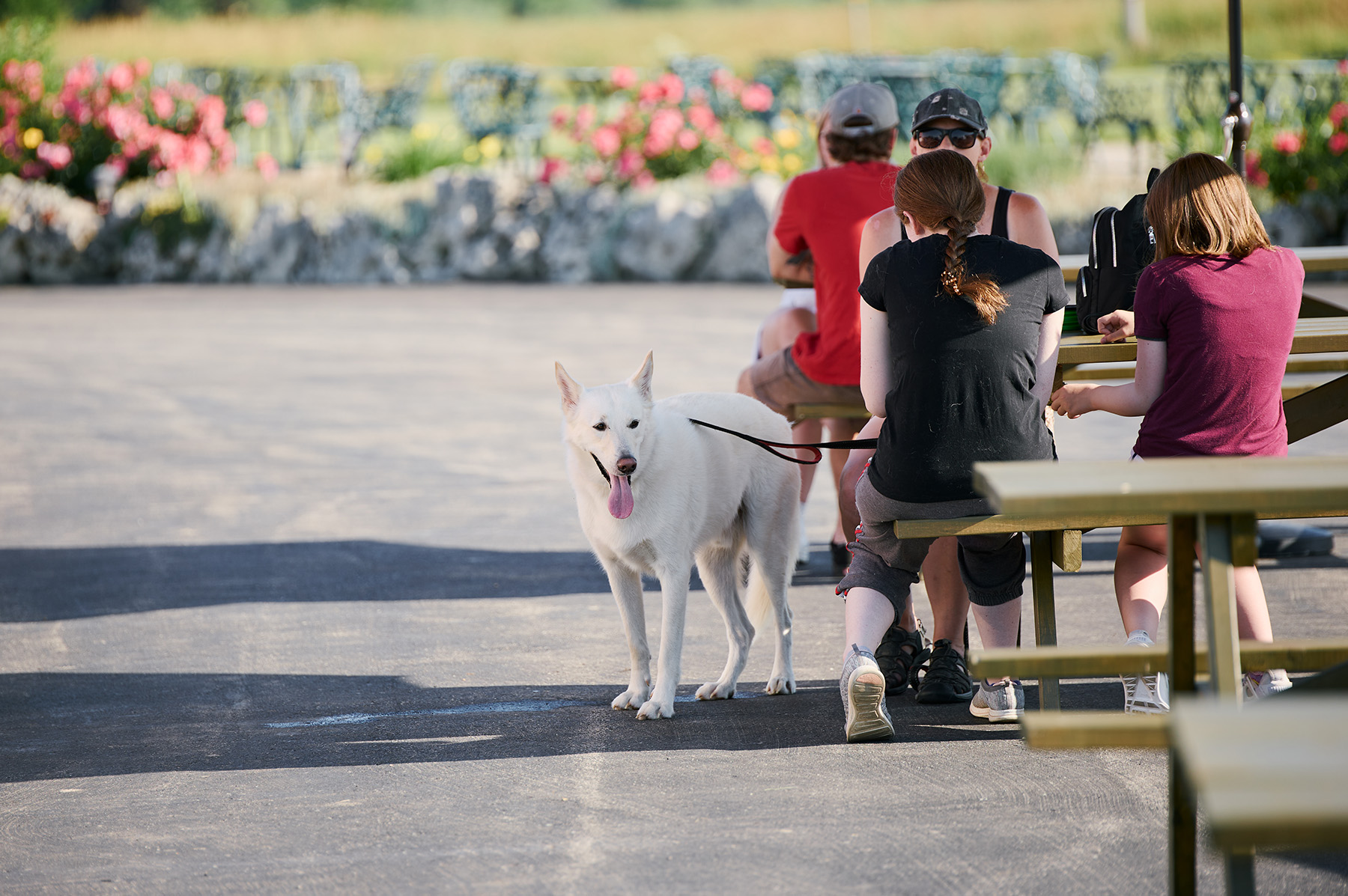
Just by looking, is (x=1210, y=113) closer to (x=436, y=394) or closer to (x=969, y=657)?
(x=436, y=394)

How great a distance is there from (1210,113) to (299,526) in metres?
17.3

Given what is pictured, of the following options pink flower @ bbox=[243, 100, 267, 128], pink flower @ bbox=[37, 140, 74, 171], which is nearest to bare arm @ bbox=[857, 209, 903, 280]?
pink flower @ bbox=[37, 140, 74, 171]

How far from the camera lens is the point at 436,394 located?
12.1 meters

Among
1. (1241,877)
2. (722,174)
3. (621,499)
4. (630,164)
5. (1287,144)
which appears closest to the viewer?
(1241,877)

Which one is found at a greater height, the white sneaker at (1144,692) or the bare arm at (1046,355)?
the bare arm at (1046,355)

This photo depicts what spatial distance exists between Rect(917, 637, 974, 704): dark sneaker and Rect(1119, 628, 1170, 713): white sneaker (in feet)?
1.91

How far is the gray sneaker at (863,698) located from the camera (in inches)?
171

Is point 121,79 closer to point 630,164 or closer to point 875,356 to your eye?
point 630,164

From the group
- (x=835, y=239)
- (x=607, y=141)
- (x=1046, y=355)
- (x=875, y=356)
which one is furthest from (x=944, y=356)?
(x=607, y=141)

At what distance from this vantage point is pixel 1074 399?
4.57 m

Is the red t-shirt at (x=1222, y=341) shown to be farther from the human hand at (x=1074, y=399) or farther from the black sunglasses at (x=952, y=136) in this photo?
the black sunglasses at (x=952, y=136)

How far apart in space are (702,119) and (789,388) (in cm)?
1490

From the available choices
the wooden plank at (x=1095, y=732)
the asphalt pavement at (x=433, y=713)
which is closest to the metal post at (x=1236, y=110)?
the asphalt pavement at (x=433, y=713)

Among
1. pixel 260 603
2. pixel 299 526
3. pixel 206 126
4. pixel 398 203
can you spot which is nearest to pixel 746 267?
pixel 398 203
